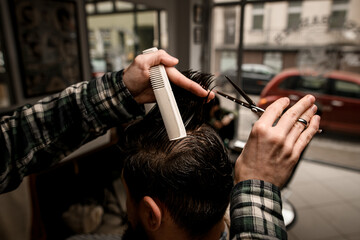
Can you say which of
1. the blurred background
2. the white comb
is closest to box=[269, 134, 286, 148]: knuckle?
the white comb

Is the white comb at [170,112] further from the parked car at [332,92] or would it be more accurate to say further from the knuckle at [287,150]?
the parked car at [332,92]

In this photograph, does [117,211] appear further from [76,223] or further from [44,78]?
[44,78]

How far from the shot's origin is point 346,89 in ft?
12.0

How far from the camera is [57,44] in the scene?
8.75ft

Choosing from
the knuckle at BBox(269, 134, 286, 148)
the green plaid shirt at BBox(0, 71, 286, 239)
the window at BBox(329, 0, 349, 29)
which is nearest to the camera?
the knuckle at BBox(269, 134, 286, 148)

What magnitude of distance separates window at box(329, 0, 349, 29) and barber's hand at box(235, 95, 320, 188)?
3604mm

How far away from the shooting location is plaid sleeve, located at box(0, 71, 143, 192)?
33.3 inches

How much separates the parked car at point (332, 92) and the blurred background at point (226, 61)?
0.01 meters

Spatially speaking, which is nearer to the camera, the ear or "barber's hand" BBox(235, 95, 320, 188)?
"barber's hand" BBox(235, 95, 320, 188)

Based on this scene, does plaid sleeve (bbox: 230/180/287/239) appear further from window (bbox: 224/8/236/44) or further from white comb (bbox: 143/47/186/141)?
window (bbox: 224/8/236/44)

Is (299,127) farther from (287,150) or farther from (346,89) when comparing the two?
(346,89)

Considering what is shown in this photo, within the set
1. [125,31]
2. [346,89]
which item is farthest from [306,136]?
[125,31]

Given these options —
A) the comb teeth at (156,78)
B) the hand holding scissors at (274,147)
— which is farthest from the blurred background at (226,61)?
the hand holding scissors at (274,147)

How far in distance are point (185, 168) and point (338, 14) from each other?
371 cm
